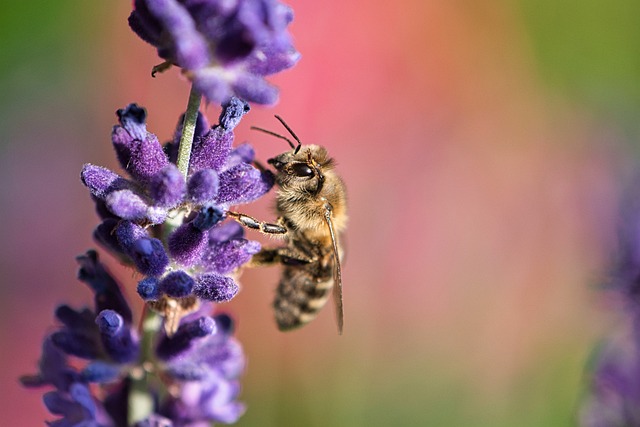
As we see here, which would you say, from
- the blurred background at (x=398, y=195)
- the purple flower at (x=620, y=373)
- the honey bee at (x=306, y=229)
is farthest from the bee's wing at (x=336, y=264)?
the blurred background at (x=398, y=195)

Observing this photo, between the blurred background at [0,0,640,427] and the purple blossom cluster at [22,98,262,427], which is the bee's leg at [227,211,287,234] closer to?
the purple blossom cluster at [22,98,262,427]

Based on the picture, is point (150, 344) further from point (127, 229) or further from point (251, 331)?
point (251, 331)

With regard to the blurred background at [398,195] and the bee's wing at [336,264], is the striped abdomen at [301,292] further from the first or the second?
the blurred background at [398,195]

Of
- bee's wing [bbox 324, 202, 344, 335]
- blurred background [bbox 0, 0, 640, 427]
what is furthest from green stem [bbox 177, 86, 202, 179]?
blurred background [bbox 0, 0, 640, 427]

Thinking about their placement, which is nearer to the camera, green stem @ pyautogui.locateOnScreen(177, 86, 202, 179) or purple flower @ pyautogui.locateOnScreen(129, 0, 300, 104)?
purple flower @ pyautogui.locateOnScreen(129, 0, 300, 104)

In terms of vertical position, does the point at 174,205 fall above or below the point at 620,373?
above

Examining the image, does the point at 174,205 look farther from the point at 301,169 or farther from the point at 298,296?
the point at 298,296

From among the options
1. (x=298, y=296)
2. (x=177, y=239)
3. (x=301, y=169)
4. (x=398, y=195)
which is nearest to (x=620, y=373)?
(x=298, y=296)
